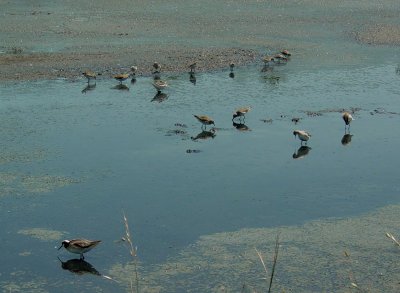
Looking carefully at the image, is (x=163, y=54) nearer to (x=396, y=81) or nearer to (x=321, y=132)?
(x=396, y=81)

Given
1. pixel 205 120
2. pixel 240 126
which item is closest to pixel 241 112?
pixel 240 126

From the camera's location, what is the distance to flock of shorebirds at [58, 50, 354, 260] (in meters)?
9.75

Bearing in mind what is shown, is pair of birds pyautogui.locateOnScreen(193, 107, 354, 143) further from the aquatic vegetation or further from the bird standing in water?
the aquatic vegetation

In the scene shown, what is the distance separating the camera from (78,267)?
9.75 meters

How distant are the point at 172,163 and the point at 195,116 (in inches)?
86.8

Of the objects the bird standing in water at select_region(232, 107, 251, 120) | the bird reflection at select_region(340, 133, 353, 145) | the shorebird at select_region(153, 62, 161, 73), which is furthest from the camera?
the shorebird at select_region(153, 62, 161, 73)

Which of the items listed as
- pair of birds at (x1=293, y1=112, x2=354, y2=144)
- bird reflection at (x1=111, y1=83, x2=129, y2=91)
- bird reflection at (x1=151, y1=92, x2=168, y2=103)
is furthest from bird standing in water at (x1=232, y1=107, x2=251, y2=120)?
bird reflection at (x1=111, y1=83, x2=129, y2=91)

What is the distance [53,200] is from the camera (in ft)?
39.3

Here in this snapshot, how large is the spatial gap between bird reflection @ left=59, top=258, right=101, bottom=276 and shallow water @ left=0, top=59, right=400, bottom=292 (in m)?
0.12

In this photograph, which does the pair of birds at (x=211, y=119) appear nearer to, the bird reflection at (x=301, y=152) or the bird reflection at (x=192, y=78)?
the bird reflection at (x=301, y=152)

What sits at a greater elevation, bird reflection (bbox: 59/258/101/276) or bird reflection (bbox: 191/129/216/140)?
bird reflection (bbox: 191/129/216/140)

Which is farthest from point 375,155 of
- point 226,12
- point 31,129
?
point 226,12

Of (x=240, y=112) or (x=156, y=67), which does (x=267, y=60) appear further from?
(x=240, y=112)

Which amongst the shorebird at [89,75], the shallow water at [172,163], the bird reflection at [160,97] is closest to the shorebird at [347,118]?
the shallow water at [172,163]
